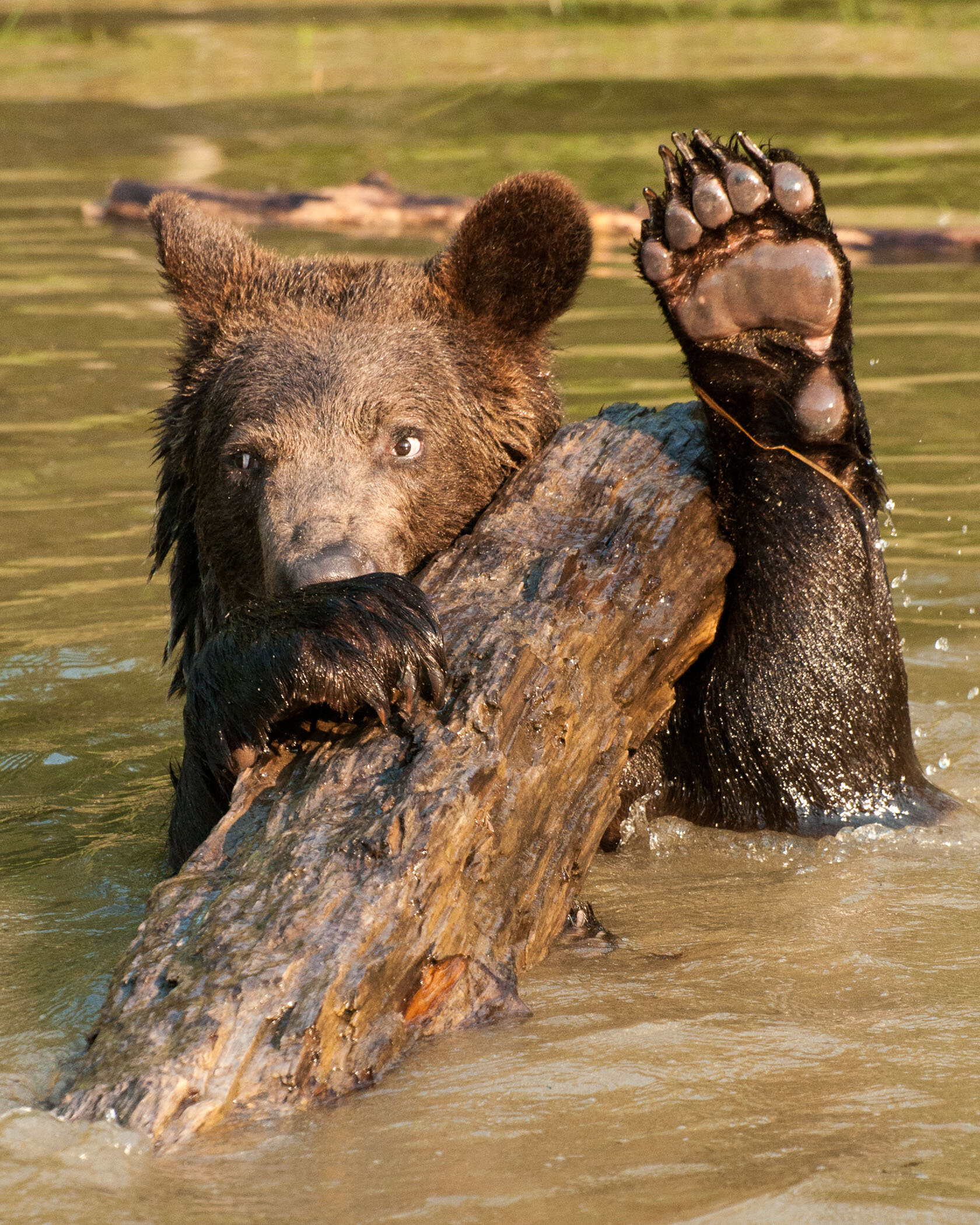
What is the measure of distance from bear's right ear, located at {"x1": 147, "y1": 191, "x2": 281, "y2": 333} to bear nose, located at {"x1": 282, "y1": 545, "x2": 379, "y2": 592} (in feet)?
4.69

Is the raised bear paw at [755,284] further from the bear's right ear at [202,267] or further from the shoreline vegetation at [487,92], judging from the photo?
the shoreline vegetation at [487,92]

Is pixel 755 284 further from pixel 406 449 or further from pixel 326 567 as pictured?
pixel 326 567

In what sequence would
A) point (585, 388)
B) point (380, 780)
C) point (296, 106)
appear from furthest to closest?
→ point (296, 106), point (585, 388), point (380, 780)

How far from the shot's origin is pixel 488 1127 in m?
3.13

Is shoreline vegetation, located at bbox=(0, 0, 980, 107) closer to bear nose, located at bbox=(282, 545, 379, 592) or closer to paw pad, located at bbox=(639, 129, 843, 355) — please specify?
paw pad, located at bbox=(639, 129, 843, 355)

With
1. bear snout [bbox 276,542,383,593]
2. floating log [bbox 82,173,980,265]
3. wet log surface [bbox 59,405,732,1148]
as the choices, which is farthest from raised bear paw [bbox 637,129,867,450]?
floating log [bbox 82,173,980,265]

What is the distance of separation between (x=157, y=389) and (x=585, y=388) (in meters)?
2.80

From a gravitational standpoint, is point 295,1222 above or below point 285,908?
below

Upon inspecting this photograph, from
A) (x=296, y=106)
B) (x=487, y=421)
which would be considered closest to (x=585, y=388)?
(x=487, y=421)

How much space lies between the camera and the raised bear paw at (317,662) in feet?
12.3

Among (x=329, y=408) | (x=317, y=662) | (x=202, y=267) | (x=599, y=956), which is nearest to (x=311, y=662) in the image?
(x=317, y=662)

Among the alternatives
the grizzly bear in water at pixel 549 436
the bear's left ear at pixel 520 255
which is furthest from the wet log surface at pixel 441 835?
the bear's left ear at pixel 520 255

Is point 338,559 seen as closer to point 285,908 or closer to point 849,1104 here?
point 285,908

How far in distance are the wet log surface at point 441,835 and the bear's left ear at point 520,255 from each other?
71cm
